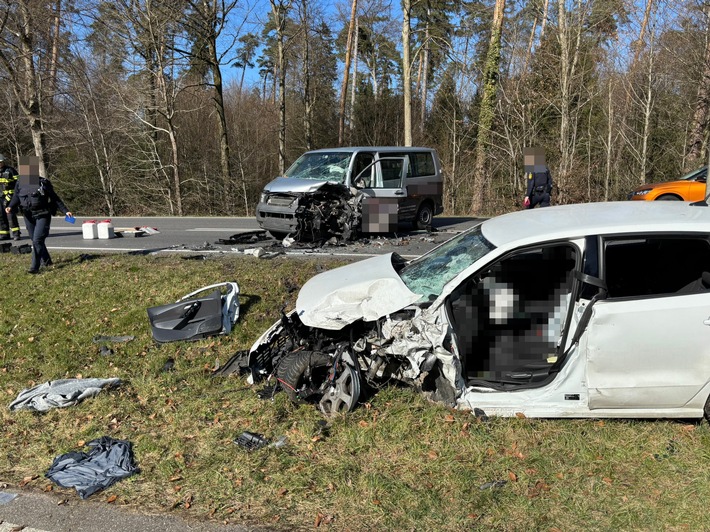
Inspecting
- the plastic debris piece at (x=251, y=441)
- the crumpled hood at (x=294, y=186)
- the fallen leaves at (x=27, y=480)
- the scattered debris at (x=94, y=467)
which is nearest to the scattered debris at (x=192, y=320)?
the scattered debris at (x=94, y=467)

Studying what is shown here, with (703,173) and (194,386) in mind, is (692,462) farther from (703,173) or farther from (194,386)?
(703,173)

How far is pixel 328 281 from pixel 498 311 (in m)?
1.48

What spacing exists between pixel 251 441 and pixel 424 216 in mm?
8910

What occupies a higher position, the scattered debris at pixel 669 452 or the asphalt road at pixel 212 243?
the asphalt road at pixel 212 243

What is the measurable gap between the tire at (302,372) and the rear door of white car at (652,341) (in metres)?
1.96

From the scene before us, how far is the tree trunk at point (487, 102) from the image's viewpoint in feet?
65.4

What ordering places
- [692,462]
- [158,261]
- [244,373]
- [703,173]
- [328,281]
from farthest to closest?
Answer: [703,173]
[158,261]
[244,373]
[328,281]
[692,462]

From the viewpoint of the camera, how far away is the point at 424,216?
1211 cm

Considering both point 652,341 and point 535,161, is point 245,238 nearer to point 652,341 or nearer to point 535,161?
point 535,161

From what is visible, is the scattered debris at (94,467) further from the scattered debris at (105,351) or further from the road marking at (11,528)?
the scattered debris at (105,351)

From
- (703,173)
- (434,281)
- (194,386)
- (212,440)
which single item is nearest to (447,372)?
(434,281)

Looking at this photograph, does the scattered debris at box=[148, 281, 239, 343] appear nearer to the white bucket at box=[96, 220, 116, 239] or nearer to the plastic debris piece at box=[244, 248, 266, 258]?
the plastic debris piece at box=[244, 248, 266, 258]

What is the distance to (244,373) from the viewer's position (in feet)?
16.6

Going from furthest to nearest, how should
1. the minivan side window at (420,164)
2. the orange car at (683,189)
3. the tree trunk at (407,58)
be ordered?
1. the tree trunk at (407,58)
2. the orange car at (683,189)
3. the minivan side window at (420,164)
